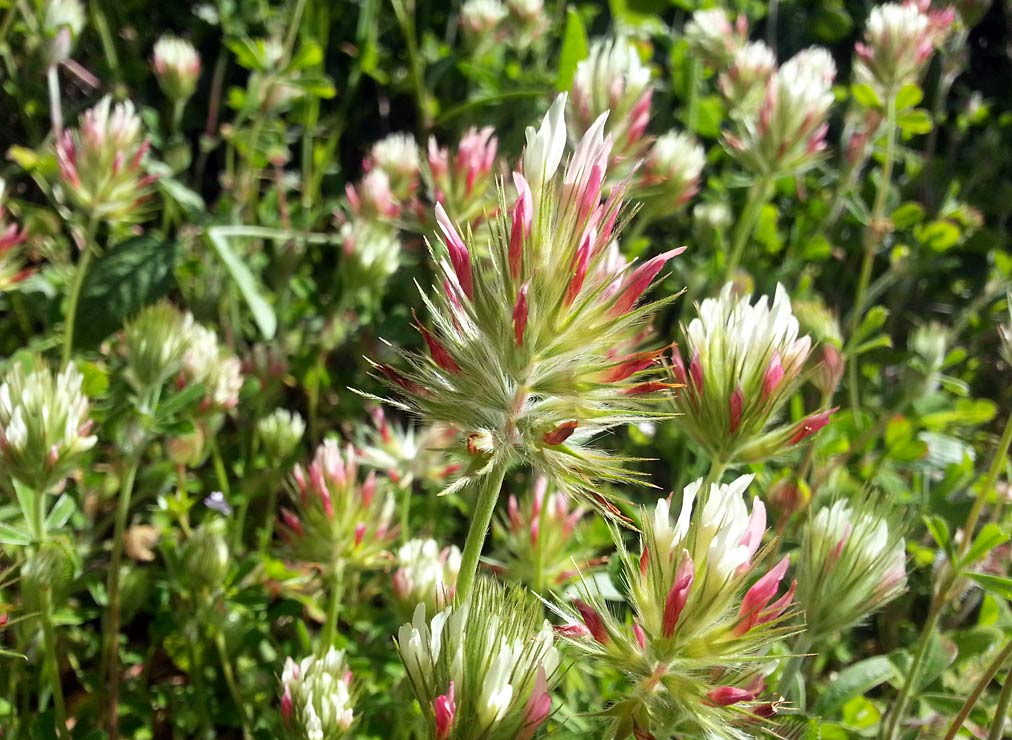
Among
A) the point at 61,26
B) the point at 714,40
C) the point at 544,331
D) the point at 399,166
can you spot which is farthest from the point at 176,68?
the point at 544,331

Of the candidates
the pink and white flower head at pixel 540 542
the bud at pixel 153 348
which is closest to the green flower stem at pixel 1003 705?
the pink and white flower head at pixel 540 542

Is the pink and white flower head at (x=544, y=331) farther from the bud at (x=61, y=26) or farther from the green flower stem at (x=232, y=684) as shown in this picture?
the bud at (x=61, y=26)

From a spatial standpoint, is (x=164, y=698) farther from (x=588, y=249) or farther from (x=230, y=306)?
(x=588, y=249)

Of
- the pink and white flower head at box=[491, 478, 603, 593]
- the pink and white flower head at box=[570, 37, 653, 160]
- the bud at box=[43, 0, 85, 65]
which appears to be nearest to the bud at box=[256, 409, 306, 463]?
the pink and white flower head at box=[491, 478, 603, 593]

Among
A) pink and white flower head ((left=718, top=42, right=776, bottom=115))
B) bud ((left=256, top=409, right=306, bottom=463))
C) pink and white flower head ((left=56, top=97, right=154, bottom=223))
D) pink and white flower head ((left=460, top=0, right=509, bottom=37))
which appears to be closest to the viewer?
pink and white flower head ((left=56, top=97, right=154, bottom=223))

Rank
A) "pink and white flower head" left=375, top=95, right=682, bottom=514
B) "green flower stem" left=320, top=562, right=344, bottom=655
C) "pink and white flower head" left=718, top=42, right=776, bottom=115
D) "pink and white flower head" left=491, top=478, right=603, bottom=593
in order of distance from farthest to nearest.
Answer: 1. "pink and white flower head" left=718, top=42, right=776, bottom=115
2. "pink and white flower head" left=491, top=478, right=603, bottom=593
3. "green flower stem" left=320, top=562, right=344, bottom=655
4. "pink and white flower head" left=375, top=95, right=682, bottom=514

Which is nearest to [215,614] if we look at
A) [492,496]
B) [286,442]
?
[286,442]

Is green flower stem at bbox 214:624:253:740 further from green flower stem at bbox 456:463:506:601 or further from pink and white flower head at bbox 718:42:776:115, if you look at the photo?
pink and white flower head at bbox 718:42:776:115

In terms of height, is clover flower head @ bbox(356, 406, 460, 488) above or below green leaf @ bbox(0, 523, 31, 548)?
below
